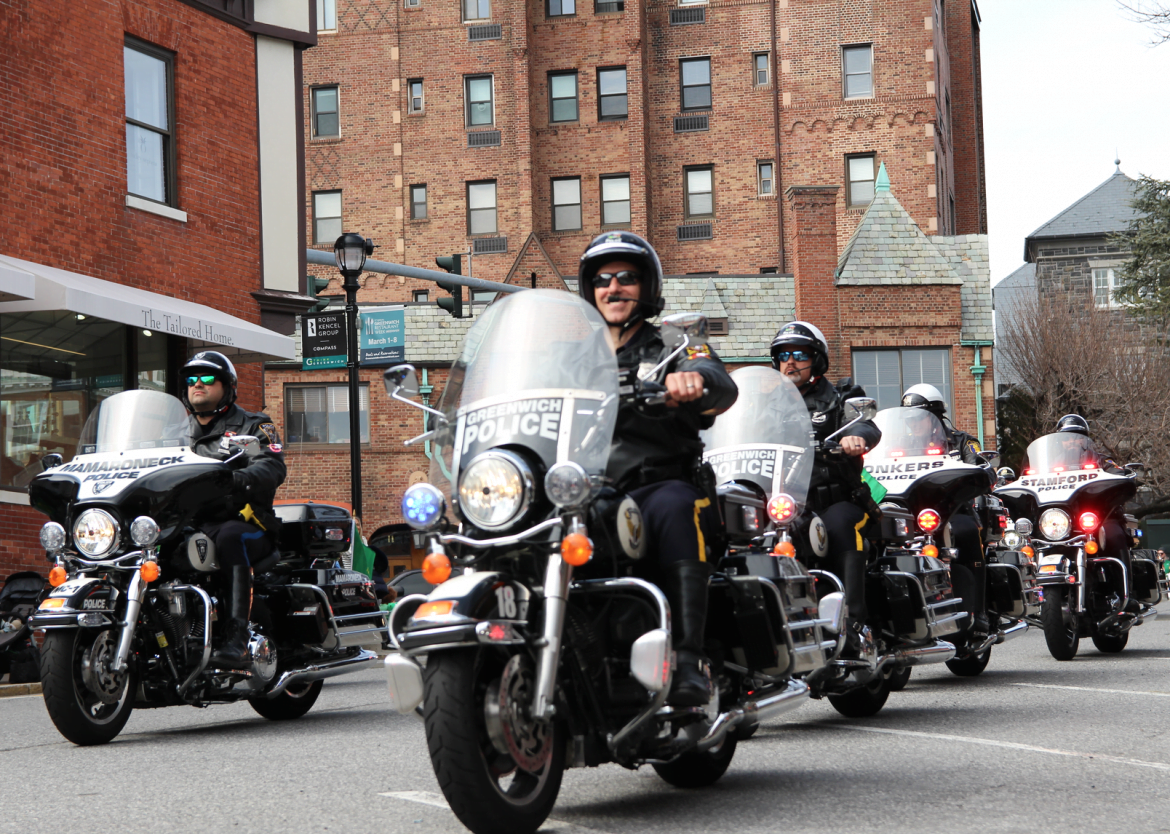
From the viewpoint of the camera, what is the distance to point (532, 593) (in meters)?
4.57

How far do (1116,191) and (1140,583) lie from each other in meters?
61.5

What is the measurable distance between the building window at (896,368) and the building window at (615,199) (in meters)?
11.6

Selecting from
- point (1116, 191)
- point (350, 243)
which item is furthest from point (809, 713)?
point (1116, 191)

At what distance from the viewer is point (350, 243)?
60.6 feet

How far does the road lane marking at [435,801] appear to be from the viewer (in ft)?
15.2

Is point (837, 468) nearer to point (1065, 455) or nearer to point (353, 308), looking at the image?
point (1065, 455)

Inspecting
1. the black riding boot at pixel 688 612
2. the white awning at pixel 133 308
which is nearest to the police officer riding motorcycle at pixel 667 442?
the black riding boot at pixel 688 612

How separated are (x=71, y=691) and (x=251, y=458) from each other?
6.05ft

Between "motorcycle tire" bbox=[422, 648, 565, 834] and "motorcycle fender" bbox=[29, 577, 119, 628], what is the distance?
369 cm

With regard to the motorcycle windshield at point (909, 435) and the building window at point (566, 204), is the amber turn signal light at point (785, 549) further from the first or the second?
the building window at point (566, 204)

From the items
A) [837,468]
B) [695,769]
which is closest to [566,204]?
[837,468]

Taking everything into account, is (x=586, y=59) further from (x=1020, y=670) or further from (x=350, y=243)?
(x=1020, y=670)

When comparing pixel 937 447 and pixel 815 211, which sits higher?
pixel 815 211

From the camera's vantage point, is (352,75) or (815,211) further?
(352,75)
